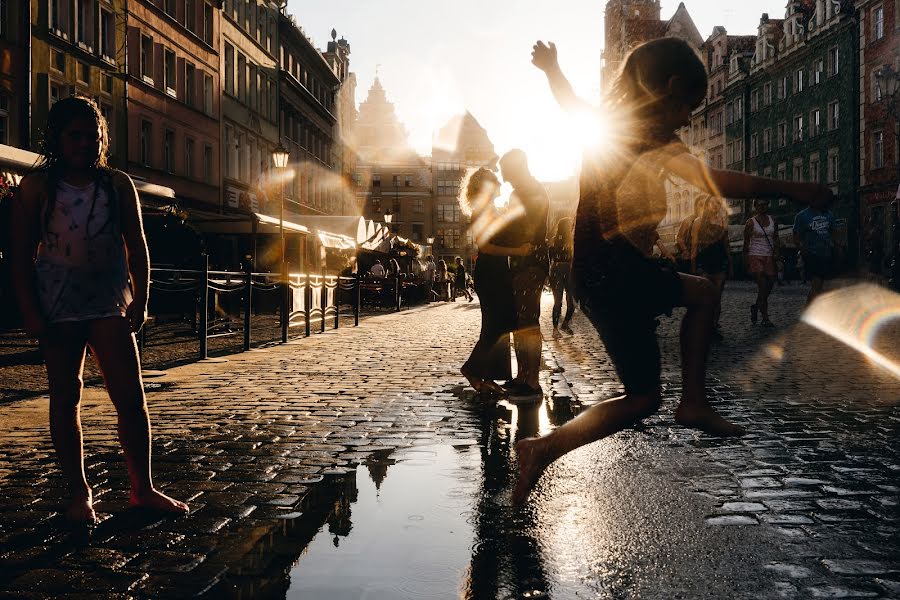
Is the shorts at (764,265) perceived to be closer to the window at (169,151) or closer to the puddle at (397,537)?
the puddle at (397,537)

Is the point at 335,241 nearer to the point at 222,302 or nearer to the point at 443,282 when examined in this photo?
the point at 222,302

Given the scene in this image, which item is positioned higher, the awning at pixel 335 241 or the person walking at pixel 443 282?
the awning at pixel 335 241

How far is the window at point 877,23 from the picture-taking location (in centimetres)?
4528

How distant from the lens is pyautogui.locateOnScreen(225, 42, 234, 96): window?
1623 inches

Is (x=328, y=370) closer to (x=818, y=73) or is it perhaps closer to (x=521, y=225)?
(x=521, y=225)

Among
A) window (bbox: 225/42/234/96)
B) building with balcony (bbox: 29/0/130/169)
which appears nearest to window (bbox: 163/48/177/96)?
building with balcony (bbox: 29/0/130/169)

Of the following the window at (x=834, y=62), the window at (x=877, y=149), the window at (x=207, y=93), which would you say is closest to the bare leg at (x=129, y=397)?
the window at (x=207, y=93)

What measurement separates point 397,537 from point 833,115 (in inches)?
2081

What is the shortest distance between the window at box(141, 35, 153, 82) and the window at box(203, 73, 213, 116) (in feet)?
17.5

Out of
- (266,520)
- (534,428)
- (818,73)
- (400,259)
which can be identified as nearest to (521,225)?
(534,428)

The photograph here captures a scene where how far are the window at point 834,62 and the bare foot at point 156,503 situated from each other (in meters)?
52.5

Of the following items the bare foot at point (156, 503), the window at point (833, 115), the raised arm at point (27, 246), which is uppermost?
the window at point (833, 115)

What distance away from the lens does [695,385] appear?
3.68 meters

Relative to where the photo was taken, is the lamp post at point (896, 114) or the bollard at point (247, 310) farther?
the lamp post at point (896, 114)
